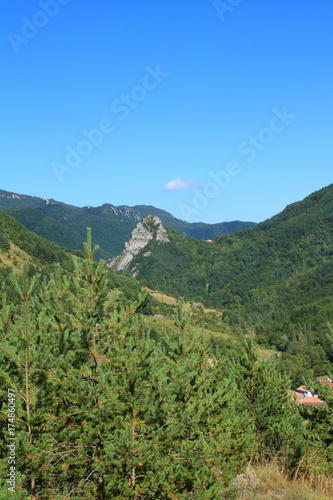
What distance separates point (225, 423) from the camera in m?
13.4

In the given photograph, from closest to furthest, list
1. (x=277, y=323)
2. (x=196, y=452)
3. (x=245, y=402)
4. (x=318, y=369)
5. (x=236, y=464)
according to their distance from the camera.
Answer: (x=196, y=452)
(x=236, y=464)
(x=245, y=402)
(x=318, y=369)
(x=277, y=323)

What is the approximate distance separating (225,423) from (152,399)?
17.0ft

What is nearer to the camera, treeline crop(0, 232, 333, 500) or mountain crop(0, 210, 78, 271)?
treeline crop(0, 232, 333, 500)

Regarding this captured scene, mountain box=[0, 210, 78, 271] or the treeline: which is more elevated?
mountain box=[0, 210, 78, 271]

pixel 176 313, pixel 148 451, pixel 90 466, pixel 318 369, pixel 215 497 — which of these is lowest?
pixel 318 369

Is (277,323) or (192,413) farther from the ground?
(192,413)

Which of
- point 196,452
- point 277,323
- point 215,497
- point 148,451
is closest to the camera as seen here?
point 148,451

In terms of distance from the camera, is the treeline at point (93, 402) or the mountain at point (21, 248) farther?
the mountain at point (21, 248)

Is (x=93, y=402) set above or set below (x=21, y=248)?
below

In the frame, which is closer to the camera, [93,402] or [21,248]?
[93,402]

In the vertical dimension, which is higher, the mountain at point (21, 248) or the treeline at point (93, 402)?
the mountain at point (21, 248)

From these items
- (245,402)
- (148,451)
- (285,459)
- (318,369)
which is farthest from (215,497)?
(318,369)

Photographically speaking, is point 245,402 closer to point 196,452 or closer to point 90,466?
point 196,452

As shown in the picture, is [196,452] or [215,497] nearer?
[215,497]
